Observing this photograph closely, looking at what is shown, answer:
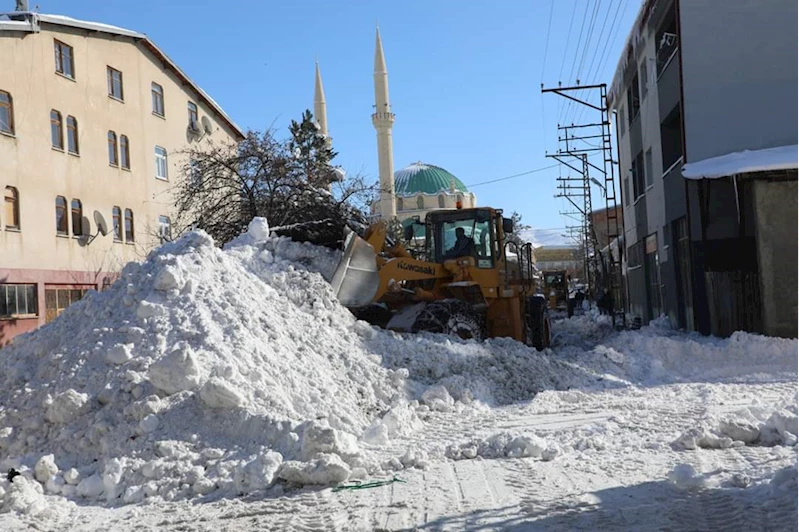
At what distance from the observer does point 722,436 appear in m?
7.07

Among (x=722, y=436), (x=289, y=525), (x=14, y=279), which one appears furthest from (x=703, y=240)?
(x=14, y=279)

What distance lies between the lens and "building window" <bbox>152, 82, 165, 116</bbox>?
96.3 feet

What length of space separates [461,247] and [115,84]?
1745 cm

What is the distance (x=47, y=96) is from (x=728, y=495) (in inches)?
867

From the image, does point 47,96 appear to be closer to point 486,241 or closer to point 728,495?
point 486,241

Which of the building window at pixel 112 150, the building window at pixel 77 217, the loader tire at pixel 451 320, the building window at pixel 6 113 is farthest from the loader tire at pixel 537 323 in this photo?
the building window at pixel 112 150

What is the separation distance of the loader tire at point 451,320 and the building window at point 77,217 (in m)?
15.2

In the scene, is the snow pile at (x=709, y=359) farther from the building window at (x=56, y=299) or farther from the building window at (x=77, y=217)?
the building window at (x=77, y=217)

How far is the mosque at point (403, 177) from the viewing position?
213 feet

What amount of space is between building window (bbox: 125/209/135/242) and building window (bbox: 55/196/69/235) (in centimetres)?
357

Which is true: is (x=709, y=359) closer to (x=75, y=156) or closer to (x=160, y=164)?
(x=75, y=156)

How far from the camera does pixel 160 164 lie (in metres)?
29.6

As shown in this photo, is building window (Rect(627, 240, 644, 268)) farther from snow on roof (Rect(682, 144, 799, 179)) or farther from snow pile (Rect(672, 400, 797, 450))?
snow pile (Rect(672, 400, 797, 450))

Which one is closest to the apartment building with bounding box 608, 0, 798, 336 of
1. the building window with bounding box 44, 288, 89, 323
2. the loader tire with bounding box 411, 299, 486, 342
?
the loader tire with bounding box 411, 299, 486, 342
